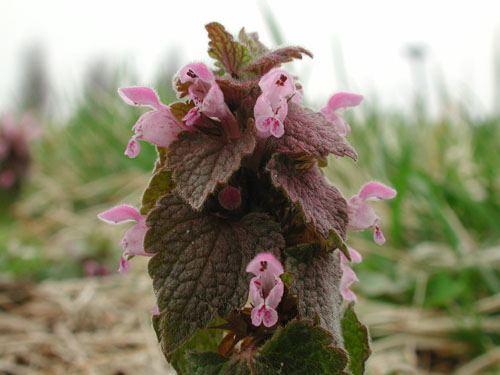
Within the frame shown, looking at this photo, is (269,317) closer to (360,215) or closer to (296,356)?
(296,356)

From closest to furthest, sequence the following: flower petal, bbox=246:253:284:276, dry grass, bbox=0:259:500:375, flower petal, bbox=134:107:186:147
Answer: flower petal, bbox=246:253:284:276 → flower petal, bbox=134:107:186:147 → dry grass, bbox=0:259:500:375

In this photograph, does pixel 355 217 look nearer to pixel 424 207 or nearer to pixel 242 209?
pixel 242 209

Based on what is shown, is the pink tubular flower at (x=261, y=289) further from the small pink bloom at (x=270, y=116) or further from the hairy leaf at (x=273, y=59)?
the hairy leaf at (x=273, y=59)

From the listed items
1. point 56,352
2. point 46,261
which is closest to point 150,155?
point 46,261

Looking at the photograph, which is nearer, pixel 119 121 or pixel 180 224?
pixel 180 224

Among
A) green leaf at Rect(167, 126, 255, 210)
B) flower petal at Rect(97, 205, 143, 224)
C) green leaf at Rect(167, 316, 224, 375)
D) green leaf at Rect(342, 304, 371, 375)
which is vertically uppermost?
green leaf at Rect(167, 126, 255, 210)

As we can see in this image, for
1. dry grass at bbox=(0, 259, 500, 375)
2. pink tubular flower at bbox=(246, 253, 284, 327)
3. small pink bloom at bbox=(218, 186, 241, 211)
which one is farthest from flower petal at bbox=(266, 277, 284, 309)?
dry grass at bbox=(0, 259, 500, 375)

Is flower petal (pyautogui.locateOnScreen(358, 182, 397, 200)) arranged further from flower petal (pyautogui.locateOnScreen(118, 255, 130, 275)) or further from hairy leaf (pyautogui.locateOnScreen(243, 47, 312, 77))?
flower petal (pyautogui.locateOnScreen(118, 255, 130, 275))

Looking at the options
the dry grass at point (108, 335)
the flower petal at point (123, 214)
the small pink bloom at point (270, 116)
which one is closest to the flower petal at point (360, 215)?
the small pink bloom at point (270, 116)
